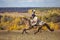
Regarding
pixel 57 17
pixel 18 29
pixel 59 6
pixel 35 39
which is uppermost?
pixel 59 6

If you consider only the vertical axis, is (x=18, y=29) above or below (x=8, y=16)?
below

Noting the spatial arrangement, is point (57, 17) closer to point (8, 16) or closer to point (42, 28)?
point (42, 28)

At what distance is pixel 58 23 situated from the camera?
72.3 inches

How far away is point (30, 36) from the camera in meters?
1.84

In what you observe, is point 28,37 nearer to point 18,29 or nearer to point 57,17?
point 18,29

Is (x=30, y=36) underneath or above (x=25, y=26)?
underneath

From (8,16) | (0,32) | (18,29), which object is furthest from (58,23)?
(0,32)

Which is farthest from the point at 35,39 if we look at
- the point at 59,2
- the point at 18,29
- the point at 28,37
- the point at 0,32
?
the point at 59,2

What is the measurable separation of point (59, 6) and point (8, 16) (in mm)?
743

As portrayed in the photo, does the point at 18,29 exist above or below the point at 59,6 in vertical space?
below

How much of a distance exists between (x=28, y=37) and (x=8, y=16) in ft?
1.36

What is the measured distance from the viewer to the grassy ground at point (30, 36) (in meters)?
1.83

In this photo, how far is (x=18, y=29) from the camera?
6.06 ft

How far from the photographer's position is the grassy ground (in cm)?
183
